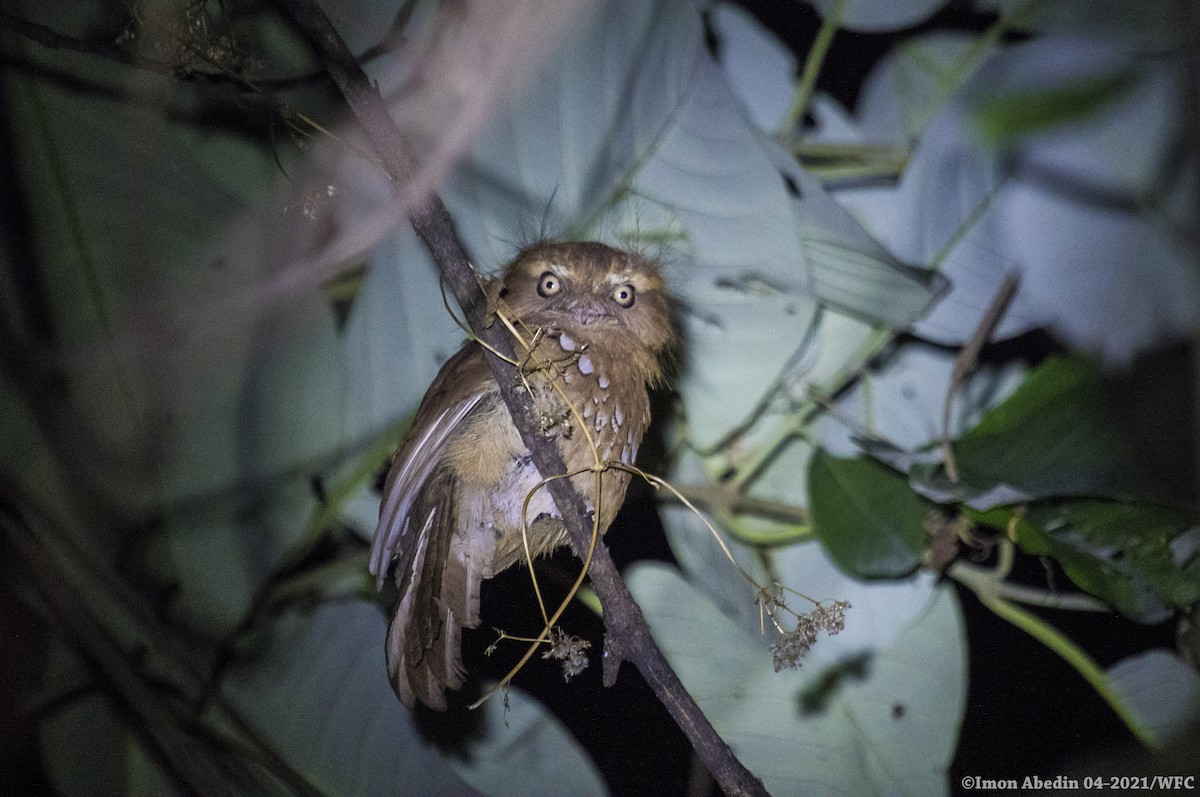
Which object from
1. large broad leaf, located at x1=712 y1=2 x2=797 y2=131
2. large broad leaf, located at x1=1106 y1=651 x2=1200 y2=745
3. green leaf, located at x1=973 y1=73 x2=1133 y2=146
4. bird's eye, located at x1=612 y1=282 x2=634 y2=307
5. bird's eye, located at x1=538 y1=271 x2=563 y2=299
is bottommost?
large broad leaf, located at x1=1106 y1=651 x2=1200 y2=745

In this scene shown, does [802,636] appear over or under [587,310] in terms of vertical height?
under

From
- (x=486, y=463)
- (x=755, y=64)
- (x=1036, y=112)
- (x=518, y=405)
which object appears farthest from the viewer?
(x=755, y=64)

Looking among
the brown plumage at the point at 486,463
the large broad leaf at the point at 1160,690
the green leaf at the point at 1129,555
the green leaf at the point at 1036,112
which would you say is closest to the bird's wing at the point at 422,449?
the brown plumage at the point at 486,463

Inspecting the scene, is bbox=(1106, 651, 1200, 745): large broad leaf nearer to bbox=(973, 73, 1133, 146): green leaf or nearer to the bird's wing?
bbox=(973, 73, 1133, 146): green leaf

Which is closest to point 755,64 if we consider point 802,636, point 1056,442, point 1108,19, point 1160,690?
point 1108,19

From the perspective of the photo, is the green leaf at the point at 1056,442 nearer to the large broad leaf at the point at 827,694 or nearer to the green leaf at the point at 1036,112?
the large broad leaf at the point at 827,694

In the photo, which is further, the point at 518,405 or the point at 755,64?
the point at 755,64

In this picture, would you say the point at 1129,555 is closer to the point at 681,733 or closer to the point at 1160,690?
the point at 1160,690

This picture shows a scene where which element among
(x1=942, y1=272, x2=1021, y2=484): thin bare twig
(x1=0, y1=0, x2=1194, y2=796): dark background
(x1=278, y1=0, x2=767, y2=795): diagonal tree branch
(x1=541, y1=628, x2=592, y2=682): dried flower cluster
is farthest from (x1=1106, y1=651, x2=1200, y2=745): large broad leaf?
(x1=541, y1=628, x2=592, y2=682): dried flower cluster
